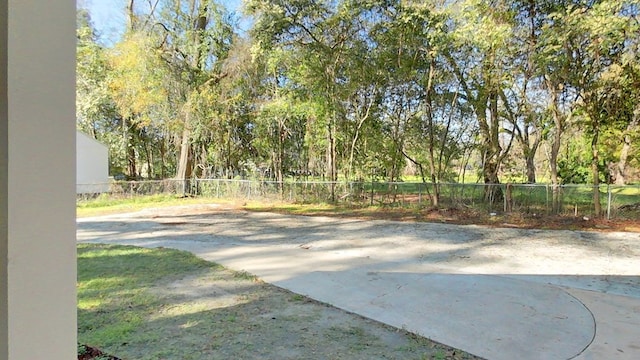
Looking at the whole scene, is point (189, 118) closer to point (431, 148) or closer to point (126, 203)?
point (126, 203)

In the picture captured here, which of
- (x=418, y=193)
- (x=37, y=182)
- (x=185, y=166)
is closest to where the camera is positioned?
(x=37, y=182)

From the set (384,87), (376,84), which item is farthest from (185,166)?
(384,87)

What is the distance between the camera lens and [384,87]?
10867 millimetres

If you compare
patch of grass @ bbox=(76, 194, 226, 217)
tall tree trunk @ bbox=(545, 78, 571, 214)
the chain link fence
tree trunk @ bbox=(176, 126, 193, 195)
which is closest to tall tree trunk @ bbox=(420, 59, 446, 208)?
the chain link fence

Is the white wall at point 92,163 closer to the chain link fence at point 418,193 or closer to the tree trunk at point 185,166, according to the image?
the chain link fence at point 418,193

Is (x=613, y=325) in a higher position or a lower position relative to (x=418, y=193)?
lower

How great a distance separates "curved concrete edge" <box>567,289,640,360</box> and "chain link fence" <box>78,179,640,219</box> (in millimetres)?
5673

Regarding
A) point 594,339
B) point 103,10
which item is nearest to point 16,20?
point 594,339

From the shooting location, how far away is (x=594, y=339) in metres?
2.56

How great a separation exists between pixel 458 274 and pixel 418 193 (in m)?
6.48

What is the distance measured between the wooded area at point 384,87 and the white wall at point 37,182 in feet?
25.2

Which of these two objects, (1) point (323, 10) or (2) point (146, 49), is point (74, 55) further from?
(2) point (146, 49)

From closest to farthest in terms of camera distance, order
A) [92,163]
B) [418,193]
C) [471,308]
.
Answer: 1. [471,308]
2. [418,193]
3. [92,163]

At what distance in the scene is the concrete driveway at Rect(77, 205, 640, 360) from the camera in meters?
2.65
